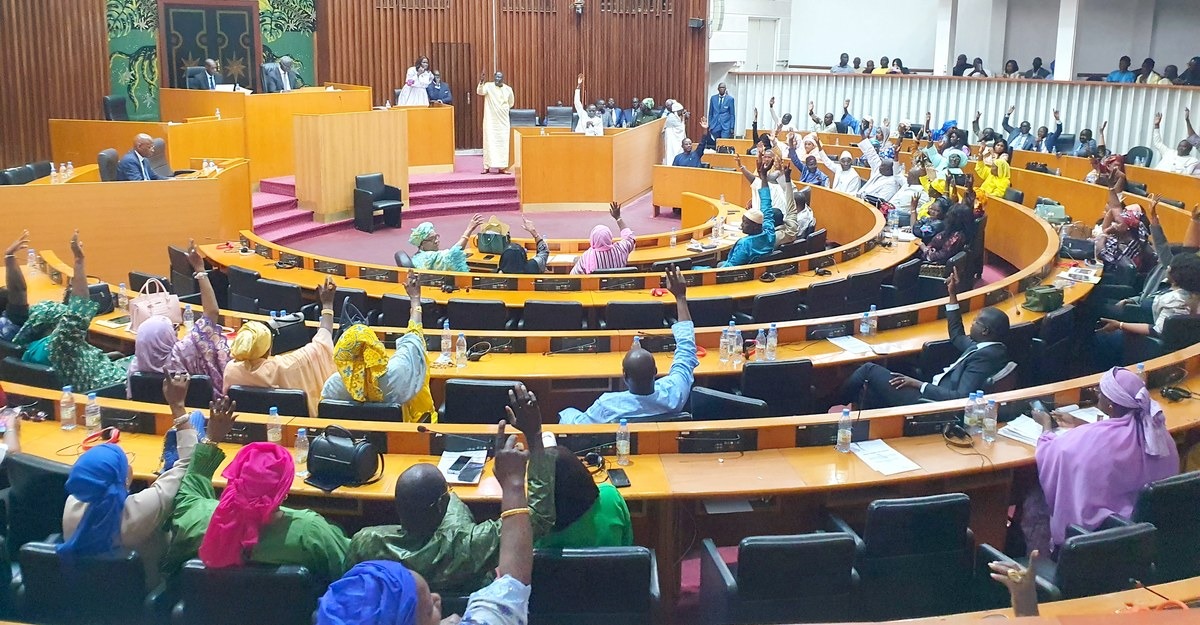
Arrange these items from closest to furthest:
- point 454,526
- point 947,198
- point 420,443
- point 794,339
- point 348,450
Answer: point 454,526 → point 348,450 → point 420,443 → point 794,339 → point 947,198

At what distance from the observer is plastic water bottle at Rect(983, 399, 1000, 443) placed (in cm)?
495

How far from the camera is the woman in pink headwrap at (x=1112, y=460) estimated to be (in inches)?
167

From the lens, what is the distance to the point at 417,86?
17.1m

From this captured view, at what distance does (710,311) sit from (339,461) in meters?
3.88

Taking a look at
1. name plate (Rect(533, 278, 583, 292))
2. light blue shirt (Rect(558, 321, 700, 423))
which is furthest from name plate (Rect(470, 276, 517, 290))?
light blue shirt (Rect(558, 321, 700, 423))

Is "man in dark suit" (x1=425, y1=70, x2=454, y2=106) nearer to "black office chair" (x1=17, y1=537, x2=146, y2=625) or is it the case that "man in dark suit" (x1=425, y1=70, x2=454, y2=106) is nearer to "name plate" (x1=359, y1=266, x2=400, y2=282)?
"name plate" (x1=359, y1=266, x2=400, y2=282)

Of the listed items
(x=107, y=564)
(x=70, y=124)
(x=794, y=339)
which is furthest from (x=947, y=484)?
(x=70, y=124)

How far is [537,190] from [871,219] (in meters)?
6.00

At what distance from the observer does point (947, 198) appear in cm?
1080

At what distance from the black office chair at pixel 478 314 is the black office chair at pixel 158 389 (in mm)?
2243

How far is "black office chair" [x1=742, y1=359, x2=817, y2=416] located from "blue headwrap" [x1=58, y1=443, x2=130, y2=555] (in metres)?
3.45

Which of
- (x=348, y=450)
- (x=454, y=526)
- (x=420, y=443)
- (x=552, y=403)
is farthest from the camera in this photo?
(x=552, y=403)

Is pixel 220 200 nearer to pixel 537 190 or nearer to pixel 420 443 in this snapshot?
pixel 537 190

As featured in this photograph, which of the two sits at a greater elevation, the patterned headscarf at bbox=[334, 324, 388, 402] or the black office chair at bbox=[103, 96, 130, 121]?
the black office chair at bbox=[103, 96, 130, 121]
